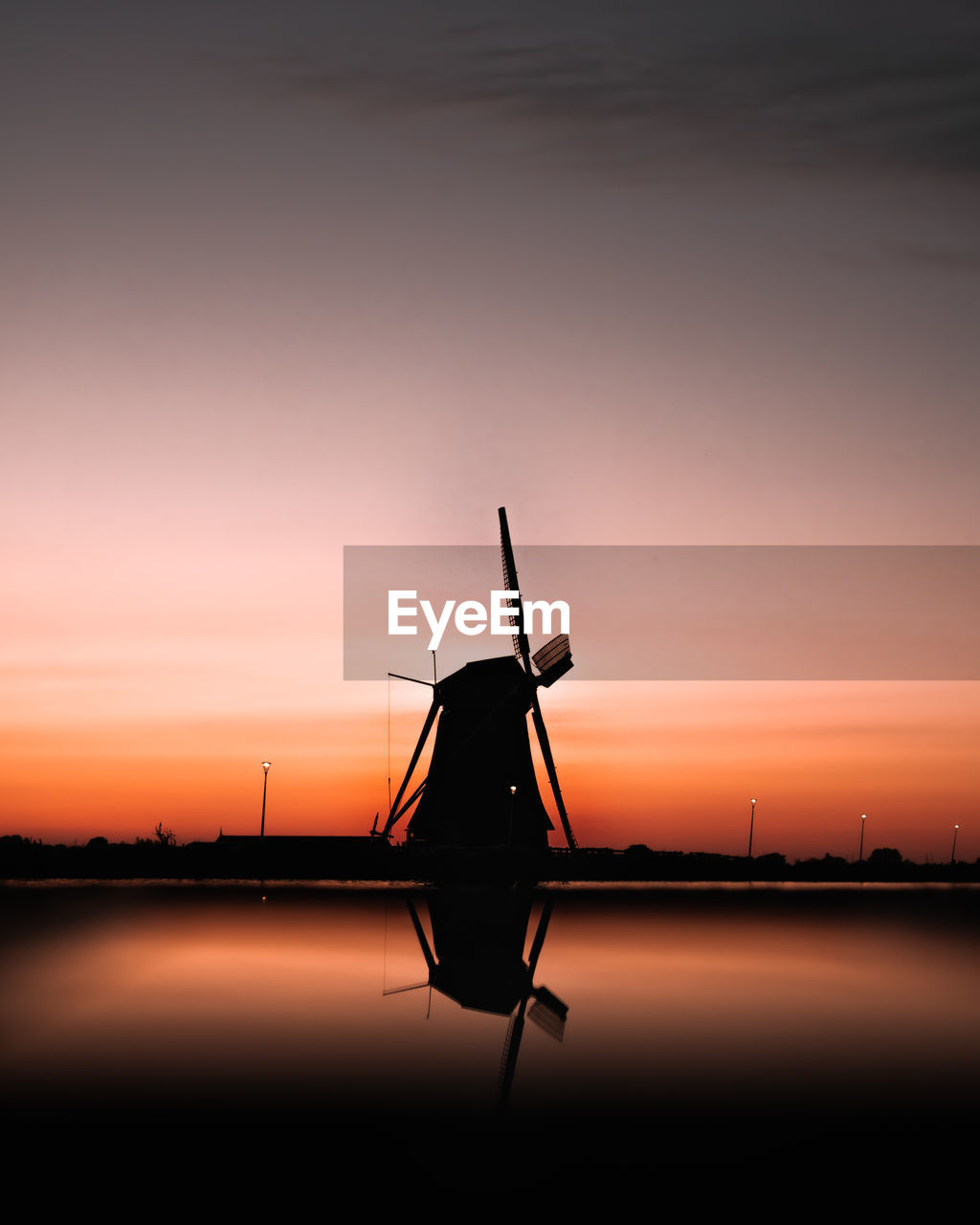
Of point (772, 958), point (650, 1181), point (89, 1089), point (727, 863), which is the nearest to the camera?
point (650, 1181)

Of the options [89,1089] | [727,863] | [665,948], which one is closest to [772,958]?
[665,948]

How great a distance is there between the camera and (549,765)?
7400cm

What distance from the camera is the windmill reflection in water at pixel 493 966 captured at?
2505cm

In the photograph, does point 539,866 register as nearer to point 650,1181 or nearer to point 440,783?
point 440,783

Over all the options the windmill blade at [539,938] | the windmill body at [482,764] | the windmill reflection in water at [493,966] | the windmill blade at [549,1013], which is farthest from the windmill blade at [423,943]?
the windmill body at [482,764]

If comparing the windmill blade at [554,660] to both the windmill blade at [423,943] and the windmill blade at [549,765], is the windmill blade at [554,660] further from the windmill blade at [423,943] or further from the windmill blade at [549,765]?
the windmill blade at [423,943]

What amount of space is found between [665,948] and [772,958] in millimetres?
3722

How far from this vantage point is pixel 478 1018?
83.0 feet

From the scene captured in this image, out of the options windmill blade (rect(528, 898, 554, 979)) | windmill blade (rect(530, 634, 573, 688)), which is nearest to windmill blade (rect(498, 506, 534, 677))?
windmill blade (rect(530, 634, 573, 688))

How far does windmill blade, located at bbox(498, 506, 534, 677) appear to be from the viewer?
76875 millimetres

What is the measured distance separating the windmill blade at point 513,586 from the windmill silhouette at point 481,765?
4898 millimetres

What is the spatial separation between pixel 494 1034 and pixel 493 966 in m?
9.77

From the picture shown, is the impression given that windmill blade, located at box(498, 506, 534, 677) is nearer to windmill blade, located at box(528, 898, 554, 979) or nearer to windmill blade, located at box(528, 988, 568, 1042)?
windmill blade, located at box(528, 898, 554, 979)

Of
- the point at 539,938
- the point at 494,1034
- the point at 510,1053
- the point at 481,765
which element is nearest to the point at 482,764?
the point at 481,765
